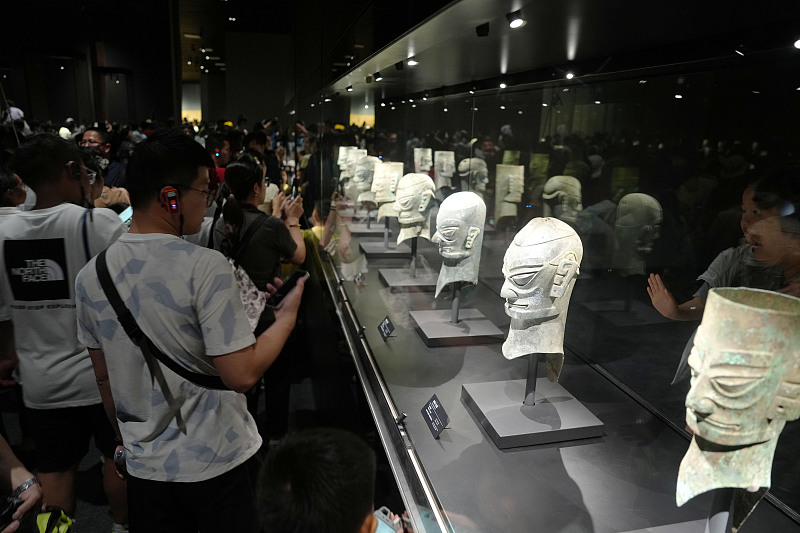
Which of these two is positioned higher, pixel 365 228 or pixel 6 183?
pixel 6 183

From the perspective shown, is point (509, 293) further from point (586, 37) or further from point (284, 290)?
point (586, 37)

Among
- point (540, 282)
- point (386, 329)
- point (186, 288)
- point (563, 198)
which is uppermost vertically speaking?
point (563, 198)

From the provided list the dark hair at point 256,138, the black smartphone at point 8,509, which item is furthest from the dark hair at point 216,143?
the black smartphone at point 8,509

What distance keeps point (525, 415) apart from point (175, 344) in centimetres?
163

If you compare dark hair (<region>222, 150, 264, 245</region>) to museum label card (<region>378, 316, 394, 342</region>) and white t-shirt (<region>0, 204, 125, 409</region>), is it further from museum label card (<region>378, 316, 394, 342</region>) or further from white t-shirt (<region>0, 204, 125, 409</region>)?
museum label card (<region>378, 316, 394, 342</region>)

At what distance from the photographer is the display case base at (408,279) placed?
14.5 ft

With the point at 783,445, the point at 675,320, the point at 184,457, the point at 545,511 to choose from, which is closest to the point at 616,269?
the point at 675,320

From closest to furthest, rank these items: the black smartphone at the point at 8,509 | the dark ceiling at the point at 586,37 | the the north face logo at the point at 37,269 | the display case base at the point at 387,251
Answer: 1. the black smartphone at the point at 8,509
2. the dark ceiling at the point at 586,37
3. the the north face logo at the point at 37,269
4. the display case base at the point at 387,251

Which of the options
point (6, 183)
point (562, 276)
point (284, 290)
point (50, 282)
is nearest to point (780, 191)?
point (562, 276)

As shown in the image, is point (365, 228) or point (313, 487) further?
point (365, 228)

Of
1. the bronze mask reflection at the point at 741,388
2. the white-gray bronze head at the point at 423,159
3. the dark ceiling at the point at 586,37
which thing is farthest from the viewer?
the white-gray bronze head at the point at 423,159

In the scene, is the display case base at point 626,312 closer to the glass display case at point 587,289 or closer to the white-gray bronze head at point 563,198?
the glass display case at point 587,289

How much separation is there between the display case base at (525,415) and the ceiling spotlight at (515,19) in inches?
67.7

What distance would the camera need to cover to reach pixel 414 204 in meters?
4.32
